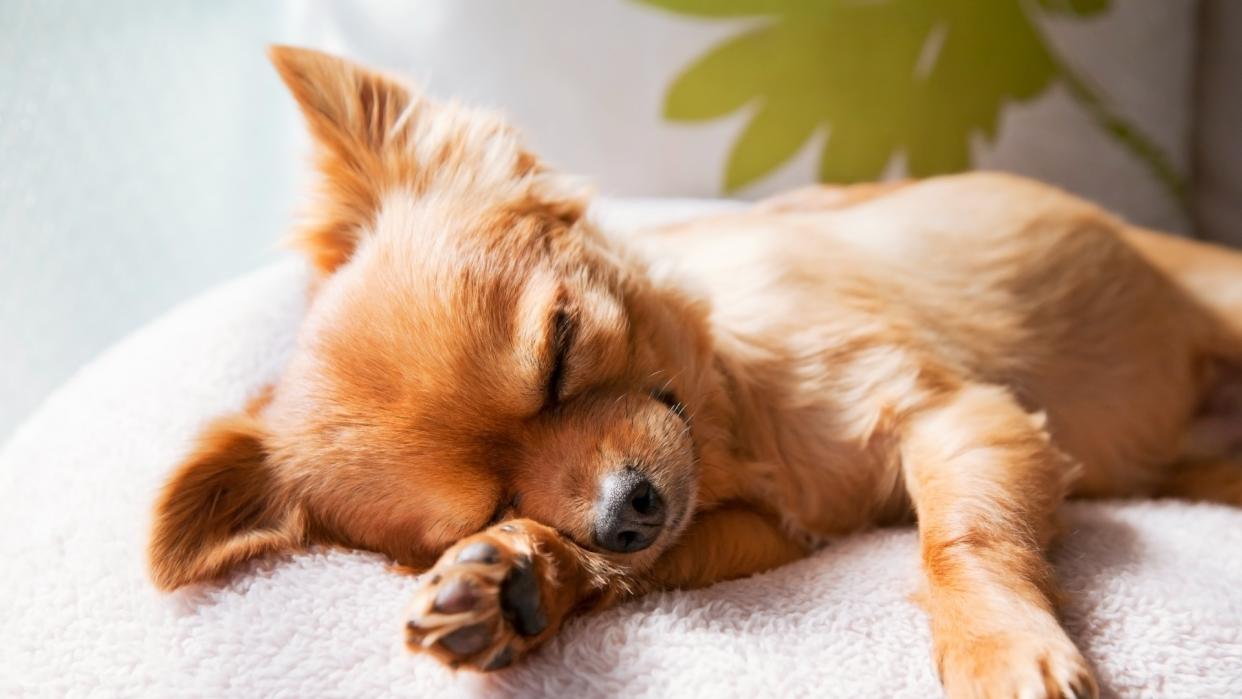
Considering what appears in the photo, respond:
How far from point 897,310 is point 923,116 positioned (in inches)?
42.4

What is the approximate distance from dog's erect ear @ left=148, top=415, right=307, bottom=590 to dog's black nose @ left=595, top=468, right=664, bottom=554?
58 centimetres

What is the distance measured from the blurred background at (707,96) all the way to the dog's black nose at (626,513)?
1.55 metres

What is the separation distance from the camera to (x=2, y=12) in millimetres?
2158

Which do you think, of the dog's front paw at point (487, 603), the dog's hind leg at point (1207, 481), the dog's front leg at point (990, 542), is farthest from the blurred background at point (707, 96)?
the dog's front paw at point (487, 603)

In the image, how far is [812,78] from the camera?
2869mm

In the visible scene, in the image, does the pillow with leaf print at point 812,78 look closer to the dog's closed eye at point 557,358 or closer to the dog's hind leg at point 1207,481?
the dog's hind leg at point 1207,481

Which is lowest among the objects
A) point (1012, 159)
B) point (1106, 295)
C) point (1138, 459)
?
point (1138, 459)

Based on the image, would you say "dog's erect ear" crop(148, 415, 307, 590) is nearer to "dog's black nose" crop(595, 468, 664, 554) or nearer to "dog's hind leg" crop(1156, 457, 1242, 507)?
"dog's black nose" crop(595, 468, 664, 554)

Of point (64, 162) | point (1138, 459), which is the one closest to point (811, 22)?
point (1138, 459)

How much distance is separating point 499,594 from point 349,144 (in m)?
1.09

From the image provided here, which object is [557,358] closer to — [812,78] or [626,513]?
[626,513]

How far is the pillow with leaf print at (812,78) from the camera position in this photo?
9.17 ft

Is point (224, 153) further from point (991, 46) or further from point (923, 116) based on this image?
point (991, 46)

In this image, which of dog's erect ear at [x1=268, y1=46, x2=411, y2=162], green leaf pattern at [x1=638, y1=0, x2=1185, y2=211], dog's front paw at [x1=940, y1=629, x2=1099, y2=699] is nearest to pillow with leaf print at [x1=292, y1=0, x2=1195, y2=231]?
green leaf pattern at [x1=638, y1=0, x2=1185, y2=211]
